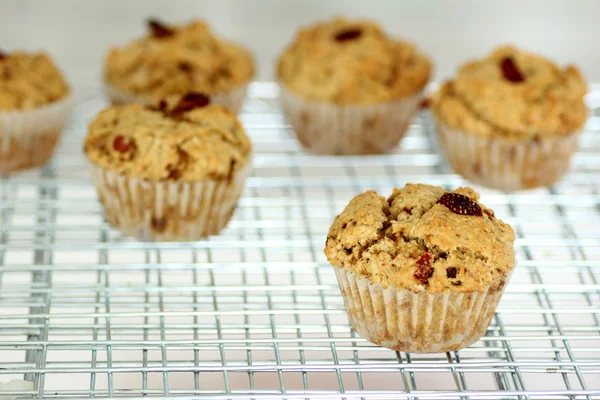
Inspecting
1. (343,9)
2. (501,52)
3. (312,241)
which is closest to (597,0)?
(343,9)

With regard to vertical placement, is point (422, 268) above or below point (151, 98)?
above

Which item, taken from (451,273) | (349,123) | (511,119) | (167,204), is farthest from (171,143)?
(511,119)

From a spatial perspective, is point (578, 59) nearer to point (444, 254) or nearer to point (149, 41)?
point (149, 41)

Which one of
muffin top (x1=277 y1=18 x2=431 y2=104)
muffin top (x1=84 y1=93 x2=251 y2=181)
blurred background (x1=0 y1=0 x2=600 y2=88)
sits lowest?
blurred background (x1=0 y1=0 x2=600 y2=88)

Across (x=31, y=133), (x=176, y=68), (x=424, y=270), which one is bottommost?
(x=31, y=133)

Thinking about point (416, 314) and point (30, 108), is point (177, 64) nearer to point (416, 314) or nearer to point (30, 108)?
point (30, 108)

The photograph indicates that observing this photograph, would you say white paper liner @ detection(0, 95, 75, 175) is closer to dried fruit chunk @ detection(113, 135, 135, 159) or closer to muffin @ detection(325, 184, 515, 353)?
dried fruit chunk @ detection(113, 135, 135, 159)

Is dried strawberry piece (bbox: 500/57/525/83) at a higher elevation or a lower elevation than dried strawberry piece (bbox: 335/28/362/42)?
higher

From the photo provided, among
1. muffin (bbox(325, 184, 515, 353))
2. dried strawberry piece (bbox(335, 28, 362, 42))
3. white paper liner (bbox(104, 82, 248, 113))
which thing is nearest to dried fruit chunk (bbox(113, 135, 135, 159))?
white paper liner (bbox(104, 82, 248, 113))
